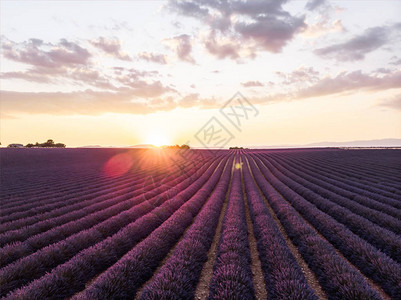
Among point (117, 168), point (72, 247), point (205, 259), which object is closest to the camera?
point (205, 259)

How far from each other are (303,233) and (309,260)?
1054 mm

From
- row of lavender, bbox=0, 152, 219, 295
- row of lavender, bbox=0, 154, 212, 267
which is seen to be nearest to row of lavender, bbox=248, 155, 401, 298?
row of lavender, bbox=0, 152, 219, 295

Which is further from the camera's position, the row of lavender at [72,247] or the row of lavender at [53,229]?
the row of lavender at [53,229]

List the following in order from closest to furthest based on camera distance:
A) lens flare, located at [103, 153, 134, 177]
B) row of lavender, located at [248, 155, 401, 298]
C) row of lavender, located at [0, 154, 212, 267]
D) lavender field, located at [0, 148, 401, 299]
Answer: lavender field, located at [0, 148, 401, 299]
row of lavender, located at [248, 155, 401, 298]
row of lavender, located at [0, 154, 212, 267]
lens flare, located at [103, 153, 134, 177]

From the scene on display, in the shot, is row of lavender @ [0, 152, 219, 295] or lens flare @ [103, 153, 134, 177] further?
lens flare @ [103, 153, 134, 177]

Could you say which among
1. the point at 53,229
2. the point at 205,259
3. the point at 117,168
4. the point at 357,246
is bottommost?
the point at 205,259

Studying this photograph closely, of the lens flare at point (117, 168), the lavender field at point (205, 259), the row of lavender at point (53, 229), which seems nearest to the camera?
the lavender field at point (205, 259)

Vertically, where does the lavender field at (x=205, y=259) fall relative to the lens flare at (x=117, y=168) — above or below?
below

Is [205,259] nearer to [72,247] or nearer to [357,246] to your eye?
[72,247]

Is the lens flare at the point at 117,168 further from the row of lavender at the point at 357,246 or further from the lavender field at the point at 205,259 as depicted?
the row of lavender at the point at 357,246

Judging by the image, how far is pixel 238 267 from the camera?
11.4 feet

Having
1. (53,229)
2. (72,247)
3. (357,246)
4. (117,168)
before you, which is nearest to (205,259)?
(72,247)

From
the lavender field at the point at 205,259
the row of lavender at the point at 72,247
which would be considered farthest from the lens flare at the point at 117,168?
the row of lavender at the point at 72,247

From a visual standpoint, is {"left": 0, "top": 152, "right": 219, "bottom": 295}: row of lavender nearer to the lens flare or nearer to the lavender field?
the lavender field
